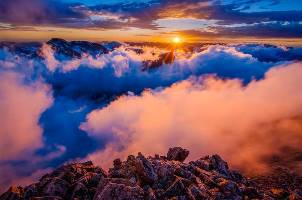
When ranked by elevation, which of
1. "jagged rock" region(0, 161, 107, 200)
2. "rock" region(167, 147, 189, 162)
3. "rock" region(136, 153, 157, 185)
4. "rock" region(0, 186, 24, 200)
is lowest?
"rock" region(167, 147, 189, 162)

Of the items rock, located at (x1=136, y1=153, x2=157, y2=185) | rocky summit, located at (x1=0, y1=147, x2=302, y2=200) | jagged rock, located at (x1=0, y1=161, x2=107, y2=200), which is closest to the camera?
rocky summit, located at (x1=0, y1=147, x2=302, y2=200)

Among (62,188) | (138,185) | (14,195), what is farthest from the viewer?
(62,188)

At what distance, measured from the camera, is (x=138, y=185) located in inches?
1610

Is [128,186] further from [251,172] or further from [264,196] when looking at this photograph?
[251,172]

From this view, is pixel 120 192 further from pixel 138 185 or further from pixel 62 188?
pixel 62 188

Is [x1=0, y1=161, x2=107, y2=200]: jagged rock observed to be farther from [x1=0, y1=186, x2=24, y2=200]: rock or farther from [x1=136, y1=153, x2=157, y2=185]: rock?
[x1=136, y1=153, x2=157, y2=185]: rock

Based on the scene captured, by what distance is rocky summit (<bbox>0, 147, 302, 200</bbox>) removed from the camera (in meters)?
39.5

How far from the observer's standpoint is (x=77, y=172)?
47062 millimetres

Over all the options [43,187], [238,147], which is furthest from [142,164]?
[238,147]

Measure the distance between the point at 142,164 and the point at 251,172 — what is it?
78601 mm

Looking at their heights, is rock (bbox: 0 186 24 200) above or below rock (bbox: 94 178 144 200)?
below

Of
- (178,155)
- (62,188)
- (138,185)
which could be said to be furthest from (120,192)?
(178,155)

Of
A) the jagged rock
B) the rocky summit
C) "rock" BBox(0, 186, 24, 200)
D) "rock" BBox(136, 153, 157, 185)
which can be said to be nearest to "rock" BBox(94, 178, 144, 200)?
the rocky summit

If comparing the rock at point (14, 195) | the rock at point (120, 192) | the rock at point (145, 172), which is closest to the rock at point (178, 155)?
the rock at point (145, 172)
